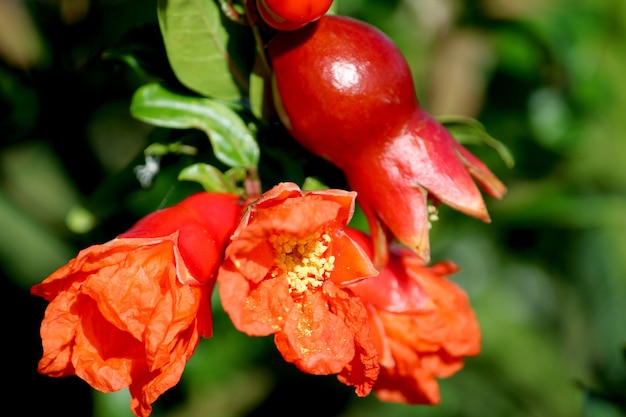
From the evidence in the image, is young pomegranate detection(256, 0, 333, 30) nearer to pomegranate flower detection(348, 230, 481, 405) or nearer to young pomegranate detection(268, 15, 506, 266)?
young pomegranate detection(268, 15, 506, 266)

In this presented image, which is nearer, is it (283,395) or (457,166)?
(457,166)

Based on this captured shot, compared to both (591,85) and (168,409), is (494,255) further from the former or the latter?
(168,409)

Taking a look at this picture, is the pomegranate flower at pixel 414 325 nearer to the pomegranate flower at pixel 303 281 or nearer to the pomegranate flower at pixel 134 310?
the pomegranate flower at pixel 303 281

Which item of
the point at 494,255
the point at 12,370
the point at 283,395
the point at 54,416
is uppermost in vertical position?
the point at 12,370

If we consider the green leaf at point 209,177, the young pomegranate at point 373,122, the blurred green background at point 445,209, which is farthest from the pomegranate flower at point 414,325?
the blurred green background at point 445,209

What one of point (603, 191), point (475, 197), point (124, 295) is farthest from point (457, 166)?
point (603, 191)

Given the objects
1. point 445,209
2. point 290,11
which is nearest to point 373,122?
point 290,11

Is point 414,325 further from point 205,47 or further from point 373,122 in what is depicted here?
point 205,47
